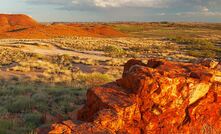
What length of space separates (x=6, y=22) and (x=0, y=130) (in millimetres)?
95671

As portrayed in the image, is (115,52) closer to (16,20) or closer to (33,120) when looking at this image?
(33,120)

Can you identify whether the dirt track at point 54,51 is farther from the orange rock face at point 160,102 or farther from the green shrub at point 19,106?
the orange rock face at point 160,102

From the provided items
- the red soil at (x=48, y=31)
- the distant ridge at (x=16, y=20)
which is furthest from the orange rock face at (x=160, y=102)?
the distant ridge at (x=16, y=20)

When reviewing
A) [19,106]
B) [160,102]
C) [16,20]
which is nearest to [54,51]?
[19,106]

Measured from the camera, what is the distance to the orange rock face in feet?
24.1

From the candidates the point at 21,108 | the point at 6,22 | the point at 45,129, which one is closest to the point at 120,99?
the point at 45,129

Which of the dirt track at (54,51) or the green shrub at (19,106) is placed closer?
the green shrub at (19,106)

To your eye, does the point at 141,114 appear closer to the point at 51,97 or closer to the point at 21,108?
the point at 21,108

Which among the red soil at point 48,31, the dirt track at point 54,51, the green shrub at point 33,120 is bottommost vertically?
the red soil at point 48,31

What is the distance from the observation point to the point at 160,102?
7.73m

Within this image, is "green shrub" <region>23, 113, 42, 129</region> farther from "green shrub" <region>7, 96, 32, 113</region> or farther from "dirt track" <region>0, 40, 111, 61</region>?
"dirt track" <region>0, 40, 111, 61</region>

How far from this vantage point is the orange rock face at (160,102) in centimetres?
736

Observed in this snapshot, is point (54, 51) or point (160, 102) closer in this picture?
point (160, 102)

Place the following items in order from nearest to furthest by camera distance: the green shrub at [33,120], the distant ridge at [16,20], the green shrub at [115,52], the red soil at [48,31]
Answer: the green shrub at [33,120] < the green shrub at [115,52] < the red soil at [48,31] < the distant ridge at [16,20]
